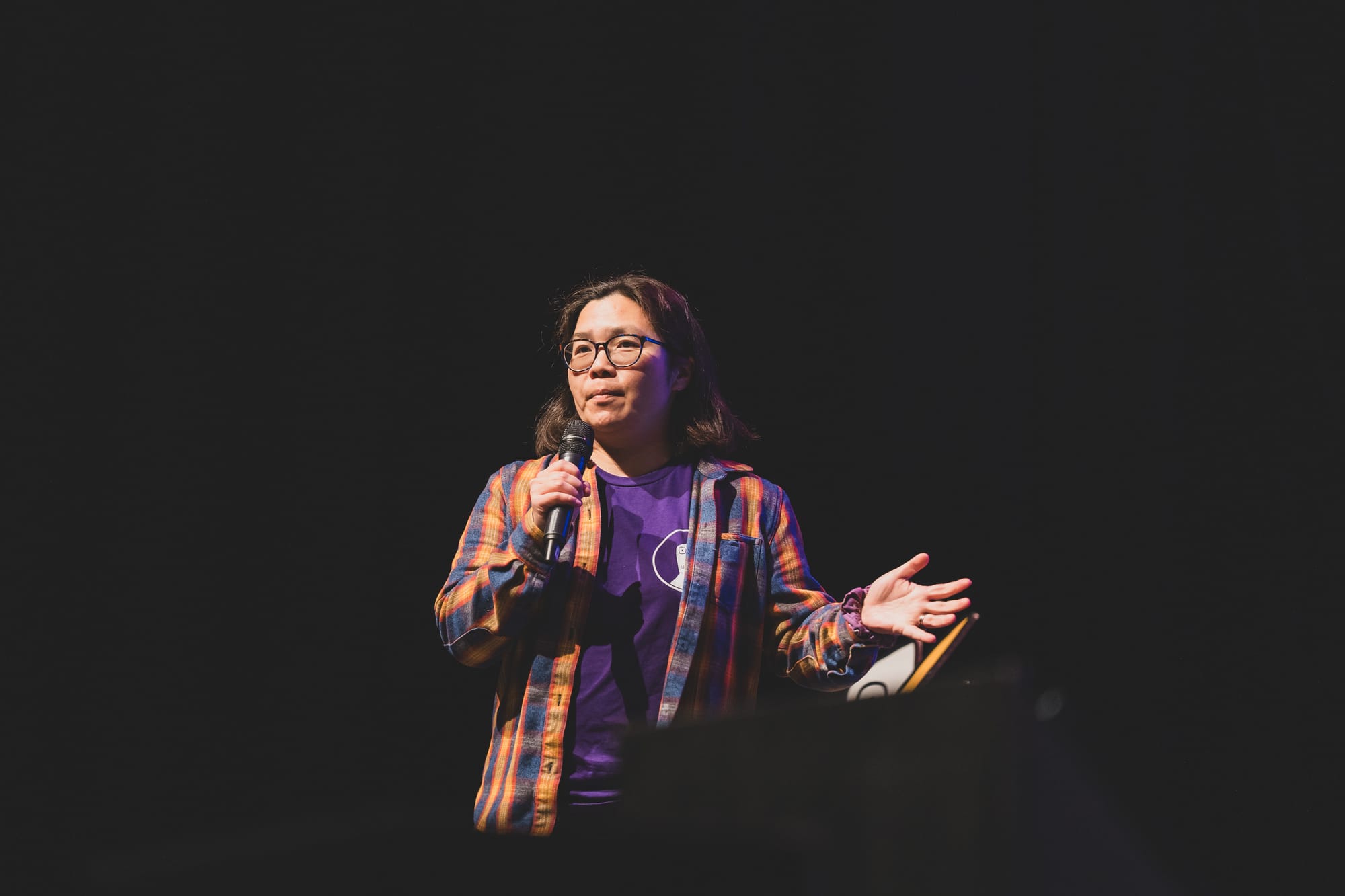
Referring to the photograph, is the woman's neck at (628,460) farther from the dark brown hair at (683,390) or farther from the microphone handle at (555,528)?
the microphone handle at (555,528)

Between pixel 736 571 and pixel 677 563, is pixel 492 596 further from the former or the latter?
pixel 736 571

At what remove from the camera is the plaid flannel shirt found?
182cm

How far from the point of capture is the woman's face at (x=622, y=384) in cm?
215

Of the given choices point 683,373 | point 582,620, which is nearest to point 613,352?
point 683,373

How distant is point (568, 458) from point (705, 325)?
1.16 metres

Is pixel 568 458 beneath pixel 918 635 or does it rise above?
above

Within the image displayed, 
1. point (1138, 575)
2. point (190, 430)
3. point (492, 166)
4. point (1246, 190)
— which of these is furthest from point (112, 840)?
point (1246, 190)

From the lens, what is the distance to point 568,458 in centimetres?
192

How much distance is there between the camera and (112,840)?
2.45 meters

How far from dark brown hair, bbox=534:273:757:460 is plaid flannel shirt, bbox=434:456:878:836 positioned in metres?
0.09

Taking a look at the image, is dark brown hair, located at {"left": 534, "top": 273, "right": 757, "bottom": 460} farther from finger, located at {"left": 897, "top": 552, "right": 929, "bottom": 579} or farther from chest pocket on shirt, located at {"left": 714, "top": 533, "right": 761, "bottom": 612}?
finger, located at {"left": 897, "top": 552, "right": 929, "bottom": 579}

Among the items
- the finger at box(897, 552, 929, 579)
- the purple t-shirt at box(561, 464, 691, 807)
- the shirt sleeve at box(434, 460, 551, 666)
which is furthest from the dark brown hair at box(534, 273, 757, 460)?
the finger at box(897, 552, 929, 579)

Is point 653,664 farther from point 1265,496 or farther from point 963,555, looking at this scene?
point 1265,496

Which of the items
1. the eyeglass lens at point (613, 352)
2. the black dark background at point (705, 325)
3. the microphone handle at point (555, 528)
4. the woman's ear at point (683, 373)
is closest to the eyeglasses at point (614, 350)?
the eyeglass lens at point (613, 352)
